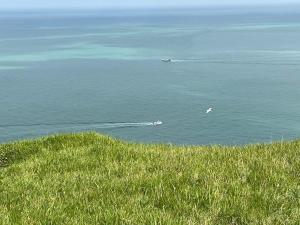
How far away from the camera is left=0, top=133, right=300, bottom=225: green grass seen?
6988 mm

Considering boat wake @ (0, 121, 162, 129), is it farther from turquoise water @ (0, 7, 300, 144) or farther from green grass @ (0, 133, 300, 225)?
green grass @ (0, 133, 300, 225)

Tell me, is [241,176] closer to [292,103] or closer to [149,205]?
[149,205]

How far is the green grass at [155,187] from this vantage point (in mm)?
6988

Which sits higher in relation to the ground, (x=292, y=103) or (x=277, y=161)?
(x=277, y=161)

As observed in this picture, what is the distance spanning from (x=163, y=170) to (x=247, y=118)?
127 m

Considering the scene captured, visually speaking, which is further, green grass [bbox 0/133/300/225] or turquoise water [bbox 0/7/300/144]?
turquoise water [bbox 0/7/300/144]

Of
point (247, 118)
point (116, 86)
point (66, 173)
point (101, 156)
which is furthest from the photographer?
point (116, 86)

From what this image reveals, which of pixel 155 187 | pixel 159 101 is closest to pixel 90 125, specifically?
pixel 159 101

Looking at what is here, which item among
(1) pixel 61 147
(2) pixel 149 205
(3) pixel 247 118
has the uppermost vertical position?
(2) pixel 149 205

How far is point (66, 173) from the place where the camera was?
1049 centimetres

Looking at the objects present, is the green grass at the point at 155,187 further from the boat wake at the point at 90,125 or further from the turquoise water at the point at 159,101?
the boat wake at the point at 90,125

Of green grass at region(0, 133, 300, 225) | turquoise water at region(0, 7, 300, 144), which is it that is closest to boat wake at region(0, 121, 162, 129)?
turquoise water at region(0, 7, 300, 144)

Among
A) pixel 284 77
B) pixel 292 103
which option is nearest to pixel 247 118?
pixel 292 103

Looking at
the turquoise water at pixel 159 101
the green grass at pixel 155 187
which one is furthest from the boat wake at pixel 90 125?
the green grass at pixel 155 187
